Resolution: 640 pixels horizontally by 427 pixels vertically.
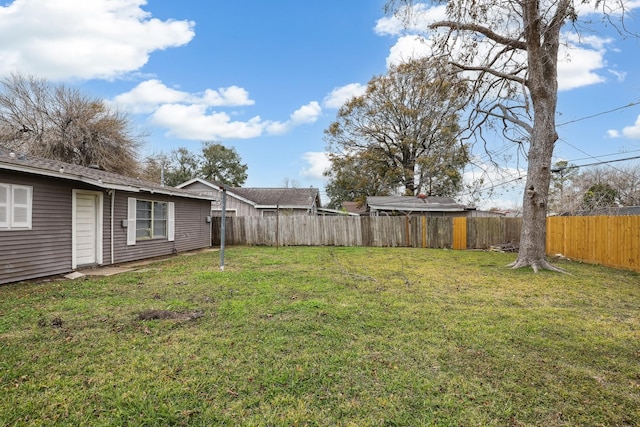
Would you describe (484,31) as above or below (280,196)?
above

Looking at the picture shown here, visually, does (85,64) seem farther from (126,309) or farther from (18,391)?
(18,391)

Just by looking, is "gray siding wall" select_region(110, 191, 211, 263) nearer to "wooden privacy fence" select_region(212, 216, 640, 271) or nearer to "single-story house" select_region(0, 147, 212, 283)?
"single-story house" select_region(0, 147, 212, 283)

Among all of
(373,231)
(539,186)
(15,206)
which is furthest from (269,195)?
(539,186)

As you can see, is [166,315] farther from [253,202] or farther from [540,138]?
[253,202]

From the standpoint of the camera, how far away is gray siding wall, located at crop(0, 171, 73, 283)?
5789 mm

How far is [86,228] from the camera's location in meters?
7.64

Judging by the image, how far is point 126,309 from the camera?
166 inches

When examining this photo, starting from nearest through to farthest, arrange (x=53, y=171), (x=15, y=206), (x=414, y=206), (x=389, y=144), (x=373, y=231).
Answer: (x=15, y=206) → (x=53, y=171) → (x=373, y=231) → (x=414, y=206) → (x=389, y=144)

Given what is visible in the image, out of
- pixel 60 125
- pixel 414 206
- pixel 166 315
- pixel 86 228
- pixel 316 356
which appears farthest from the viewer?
pixel 414 206

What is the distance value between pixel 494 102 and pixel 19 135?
22194mm

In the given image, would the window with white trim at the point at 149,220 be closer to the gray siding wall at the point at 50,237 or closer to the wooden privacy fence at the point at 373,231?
the gray siding wall at the point at 50,237

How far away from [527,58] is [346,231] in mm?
8727

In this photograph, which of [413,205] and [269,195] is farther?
[269,195]

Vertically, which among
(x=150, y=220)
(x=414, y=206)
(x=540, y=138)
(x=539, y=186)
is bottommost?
(x=150, y=220)
